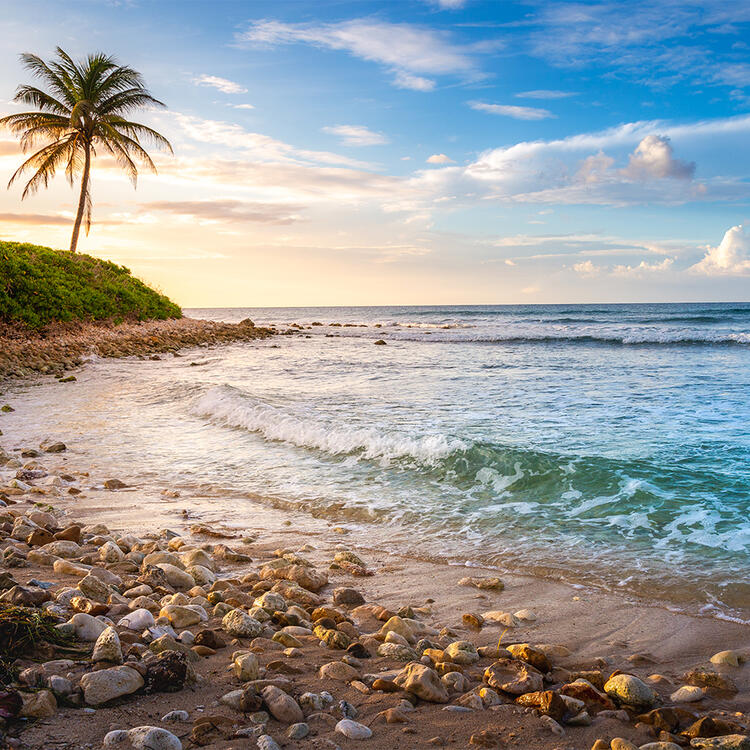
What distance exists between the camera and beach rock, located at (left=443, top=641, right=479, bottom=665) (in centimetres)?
297

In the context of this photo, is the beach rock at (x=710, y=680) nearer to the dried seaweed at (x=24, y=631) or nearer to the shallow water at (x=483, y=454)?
the shallow water at (x=483, y=454)

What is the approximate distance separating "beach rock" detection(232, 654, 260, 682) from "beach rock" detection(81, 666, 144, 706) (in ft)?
1.35

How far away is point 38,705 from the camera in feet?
6.88

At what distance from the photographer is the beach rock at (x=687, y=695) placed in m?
2.64

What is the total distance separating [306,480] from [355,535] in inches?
69.0

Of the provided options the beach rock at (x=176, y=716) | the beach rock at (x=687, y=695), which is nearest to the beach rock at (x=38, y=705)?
the beach rock at (x=176, y=716)

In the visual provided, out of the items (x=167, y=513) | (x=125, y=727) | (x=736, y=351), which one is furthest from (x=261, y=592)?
(x=736, y=351)

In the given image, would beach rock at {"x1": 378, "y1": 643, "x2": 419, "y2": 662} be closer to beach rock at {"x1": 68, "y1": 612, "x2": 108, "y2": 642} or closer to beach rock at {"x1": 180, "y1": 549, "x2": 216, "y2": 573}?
beach rock at {"x1": 68, "y1": 612, "x2": 108, "y2": 642}

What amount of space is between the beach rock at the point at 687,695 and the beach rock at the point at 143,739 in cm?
212

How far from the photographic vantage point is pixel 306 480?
6.88m

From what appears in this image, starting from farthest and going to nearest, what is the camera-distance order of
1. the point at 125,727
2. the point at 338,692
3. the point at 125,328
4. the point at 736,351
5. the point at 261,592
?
1. the point at 125,328
2. the point at 736,351
3. the point at 261,592
4. the point at 338,692
5. the point at 125,727

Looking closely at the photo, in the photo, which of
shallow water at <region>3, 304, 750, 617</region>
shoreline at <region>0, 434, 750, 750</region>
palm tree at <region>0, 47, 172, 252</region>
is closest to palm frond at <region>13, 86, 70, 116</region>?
palm tree at <region>0, 47, 172, 252</region>

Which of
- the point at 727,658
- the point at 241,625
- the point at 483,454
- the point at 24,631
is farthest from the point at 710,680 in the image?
the point at 483,454

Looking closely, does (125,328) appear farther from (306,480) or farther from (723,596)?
(723,596)
